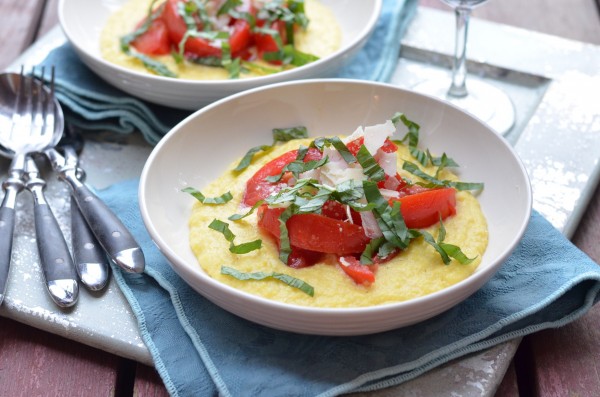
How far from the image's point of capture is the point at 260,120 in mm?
2455

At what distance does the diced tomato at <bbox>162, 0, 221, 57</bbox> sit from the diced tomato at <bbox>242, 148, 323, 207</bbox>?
31.5 inches

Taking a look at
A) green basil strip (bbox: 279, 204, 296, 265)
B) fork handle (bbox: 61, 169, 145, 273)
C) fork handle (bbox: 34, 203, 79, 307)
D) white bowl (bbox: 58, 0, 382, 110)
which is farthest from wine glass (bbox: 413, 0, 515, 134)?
fork handle (bbox: 34, 203, 79, 307)

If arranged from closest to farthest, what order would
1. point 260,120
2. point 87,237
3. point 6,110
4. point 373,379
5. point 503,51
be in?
point 373,379 < point 87,237 < point 260,120 < point 6,110 < point 503,51

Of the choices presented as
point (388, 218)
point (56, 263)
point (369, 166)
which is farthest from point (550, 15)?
point (56, 263)

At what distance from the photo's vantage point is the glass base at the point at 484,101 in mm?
2738

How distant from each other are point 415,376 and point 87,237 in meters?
0.98

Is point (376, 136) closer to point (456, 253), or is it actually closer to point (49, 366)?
point (456, 253)

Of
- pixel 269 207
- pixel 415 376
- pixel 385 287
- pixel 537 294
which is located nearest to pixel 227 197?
pixel 269 207

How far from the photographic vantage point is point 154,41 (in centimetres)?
290

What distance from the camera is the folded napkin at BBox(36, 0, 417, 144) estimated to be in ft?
8.90

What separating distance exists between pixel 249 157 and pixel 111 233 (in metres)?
0.49

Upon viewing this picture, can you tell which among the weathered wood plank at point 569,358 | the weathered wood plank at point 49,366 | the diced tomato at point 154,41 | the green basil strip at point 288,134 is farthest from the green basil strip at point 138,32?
the weathered wood plank at point 569,358

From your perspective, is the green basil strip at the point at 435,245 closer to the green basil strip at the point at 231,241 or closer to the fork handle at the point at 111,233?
the green basil strip at the point at 231,241

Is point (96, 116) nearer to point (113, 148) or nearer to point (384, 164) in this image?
point (113, 148)
